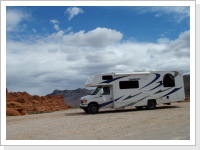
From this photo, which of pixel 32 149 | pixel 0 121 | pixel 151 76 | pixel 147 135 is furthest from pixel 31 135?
pixel 151 76

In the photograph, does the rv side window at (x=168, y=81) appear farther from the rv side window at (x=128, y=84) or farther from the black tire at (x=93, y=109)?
the black tire at (x=93, y=109)

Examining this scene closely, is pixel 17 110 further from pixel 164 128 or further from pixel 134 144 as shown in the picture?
pixel 134 144

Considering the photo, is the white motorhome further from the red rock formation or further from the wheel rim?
the red rock formation

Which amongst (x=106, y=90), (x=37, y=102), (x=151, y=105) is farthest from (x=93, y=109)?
(x=37, y=102)

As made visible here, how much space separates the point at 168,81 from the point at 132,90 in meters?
3.19

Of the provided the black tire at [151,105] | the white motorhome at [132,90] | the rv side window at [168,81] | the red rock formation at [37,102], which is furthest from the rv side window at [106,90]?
the red rock formation at [37,102]

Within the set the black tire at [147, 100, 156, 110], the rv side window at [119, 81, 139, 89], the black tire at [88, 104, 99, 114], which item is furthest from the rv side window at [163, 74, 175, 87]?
the black tire at [88, 104, 99, 114]

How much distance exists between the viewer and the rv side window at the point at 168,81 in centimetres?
2002

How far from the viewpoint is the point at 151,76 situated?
1967cm

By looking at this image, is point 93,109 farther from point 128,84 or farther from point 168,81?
point 168,81

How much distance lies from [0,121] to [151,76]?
12.7m

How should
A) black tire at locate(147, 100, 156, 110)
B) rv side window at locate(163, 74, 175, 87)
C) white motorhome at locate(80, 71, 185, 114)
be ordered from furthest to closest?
rv side window at locate(163, 74, 175, 87), black tire at locate(147, 100, 156, 110), white motorhome at locate(80, 71, 185, 114)

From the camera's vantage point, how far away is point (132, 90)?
19188mm

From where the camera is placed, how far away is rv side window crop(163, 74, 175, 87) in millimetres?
20016
